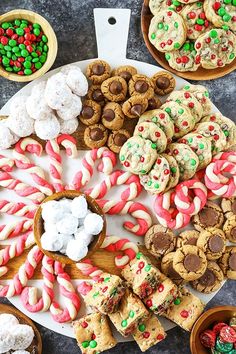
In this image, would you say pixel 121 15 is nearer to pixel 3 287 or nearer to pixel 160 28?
pixel 160 28

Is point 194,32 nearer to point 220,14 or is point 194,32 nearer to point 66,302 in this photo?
point 220,14

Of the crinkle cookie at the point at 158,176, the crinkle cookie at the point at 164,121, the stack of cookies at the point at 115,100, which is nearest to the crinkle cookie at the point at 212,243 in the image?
the crinkle cookie at the point at 158,176

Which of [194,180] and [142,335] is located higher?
[194,180]

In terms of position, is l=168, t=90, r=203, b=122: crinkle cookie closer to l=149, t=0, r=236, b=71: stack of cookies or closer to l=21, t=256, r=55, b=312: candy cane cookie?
l=149, t=0, r=236, b=71: stack of cookies

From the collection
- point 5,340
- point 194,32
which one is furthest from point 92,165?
point 5,340

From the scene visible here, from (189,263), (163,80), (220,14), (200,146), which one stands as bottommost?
(189,263)

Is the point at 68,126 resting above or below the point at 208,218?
above

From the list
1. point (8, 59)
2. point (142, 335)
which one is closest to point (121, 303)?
point (142, 335)
